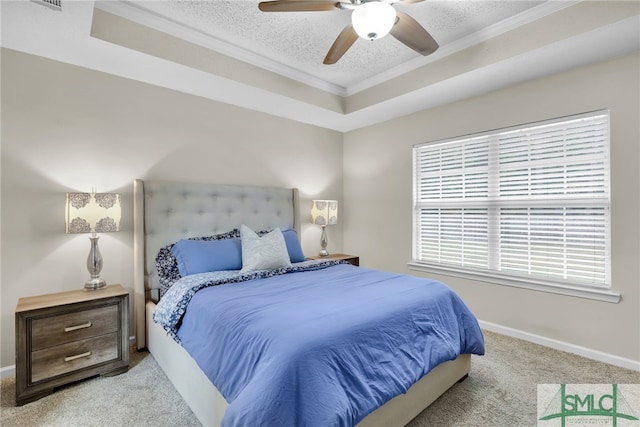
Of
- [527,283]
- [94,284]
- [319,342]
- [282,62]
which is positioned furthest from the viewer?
[282,62]

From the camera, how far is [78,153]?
8.06 ft

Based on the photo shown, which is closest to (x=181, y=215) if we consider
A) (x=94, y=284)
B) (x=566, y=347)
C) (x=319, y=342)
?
(x=94, y=284)

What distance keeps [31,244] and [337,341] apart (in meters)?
2.41

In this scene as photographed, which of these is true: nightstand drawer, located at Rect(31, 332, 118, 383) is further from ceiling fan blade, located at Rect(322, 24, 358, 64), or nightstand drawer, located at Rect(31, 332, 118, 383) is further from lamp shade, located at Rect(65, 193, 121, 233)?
ceiling fan blade, located at Rect(322, 24, 358, 64)

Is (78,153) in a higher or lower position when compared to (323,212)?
higher

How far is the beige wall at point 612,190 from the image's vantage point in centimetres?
230

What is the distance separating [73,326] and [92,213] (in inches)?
30.5

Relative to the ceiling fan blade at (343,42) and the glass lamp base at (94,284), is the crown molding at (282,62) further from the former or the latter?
the glass lamp base at (94,284)

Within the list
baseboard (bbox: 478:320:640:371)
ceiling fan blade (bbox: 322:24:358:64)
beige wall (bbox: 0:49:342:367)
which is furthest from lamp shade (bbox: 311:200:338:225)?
baseboard (bbox: 478:320:640:371)

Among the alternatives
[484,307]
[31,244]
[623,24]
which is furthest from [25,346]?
[623,24]

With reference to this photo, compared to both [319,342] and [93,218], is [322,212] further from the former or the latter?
[319,342]

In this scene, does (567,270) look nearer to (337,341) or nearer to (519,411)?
(519,411)

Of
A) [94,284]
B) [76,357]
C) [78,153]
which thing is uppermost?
[78,153]

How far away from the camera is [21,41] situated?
2.12 metres
